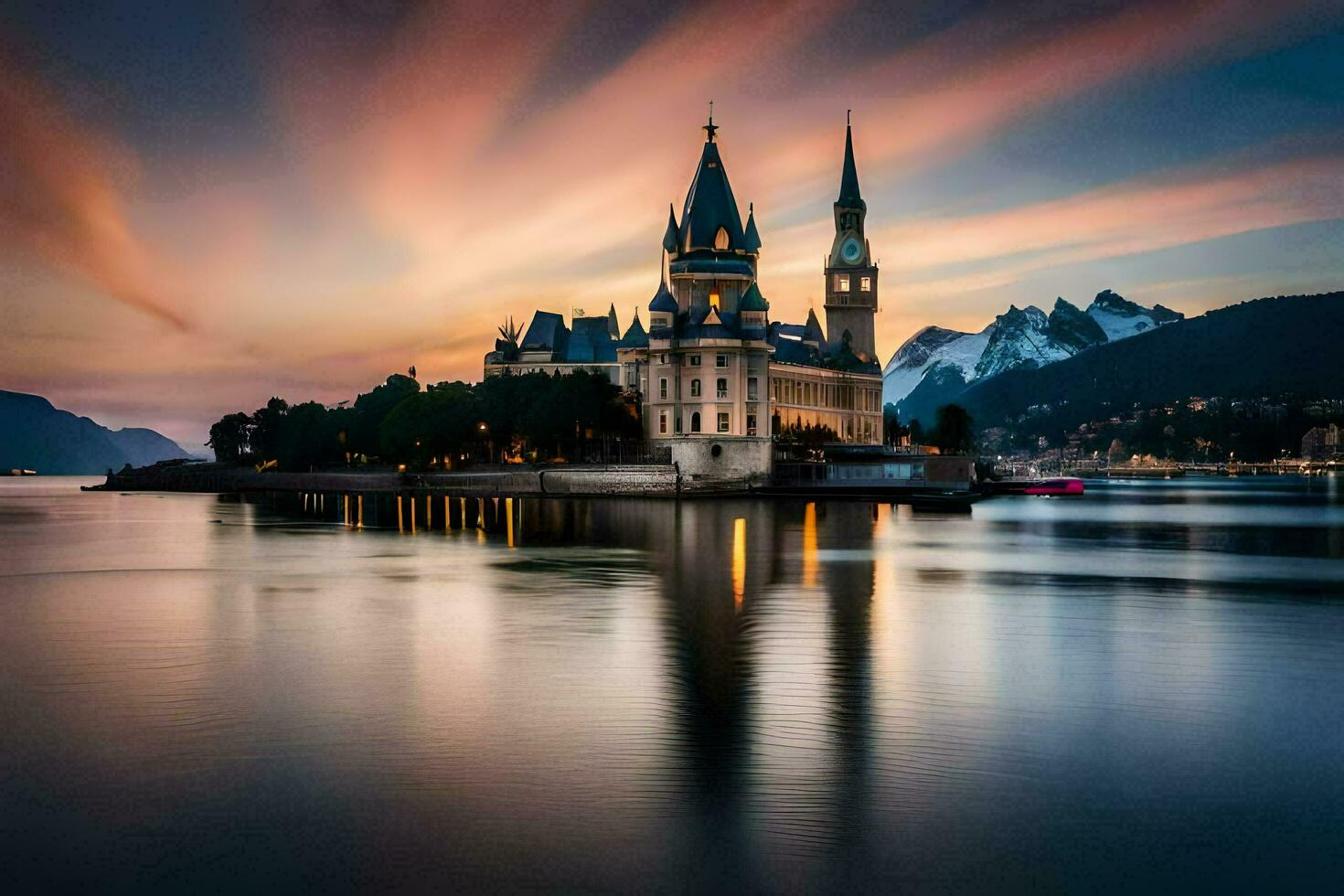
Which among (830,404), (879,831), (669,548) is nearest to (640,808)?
(879,831)

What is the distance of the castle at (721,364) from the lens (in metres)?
119

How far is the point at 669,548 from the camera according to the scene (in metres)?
50.8

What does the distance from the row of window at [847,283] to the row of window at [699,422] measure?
5769 centimetres

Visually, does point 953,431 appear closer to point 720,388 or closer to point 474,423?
point 720,388

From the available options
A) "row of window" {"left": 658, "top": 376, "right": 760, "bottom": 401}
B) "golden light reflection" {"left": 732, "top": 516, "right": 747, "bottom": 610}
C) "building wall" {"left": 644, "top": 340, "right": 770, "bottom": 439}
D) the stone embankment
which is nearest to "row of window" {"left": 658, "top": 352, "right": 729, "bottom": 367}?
"building wall" {"left": 644, "top": 340, "right": 770, "bottom": 439}

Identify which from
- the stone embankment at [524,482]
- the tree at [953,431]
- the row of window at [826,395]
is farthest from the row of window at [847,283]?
the stone embankment at [524,482]

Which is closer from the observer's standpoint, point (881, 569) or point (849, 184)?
point (881, 569)

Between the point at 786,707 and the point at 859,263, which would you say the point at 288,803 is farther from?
the point at 859,263

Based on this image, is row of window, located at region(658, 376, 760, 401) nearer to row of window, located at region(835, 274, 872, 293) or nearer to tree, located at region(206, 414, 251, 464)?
row of window, located at region(835, 274, 872, 293)

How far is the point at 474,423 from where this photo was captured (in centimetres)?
12431

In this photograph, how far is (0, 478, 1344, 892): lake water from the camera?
1125cm

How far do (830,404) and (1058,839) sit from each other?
147 metres

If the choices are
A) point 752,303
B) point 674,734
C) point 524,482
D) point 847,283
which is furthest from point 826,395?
point 674,734

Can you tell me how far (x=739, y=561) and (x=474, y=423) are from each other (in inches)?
3300
